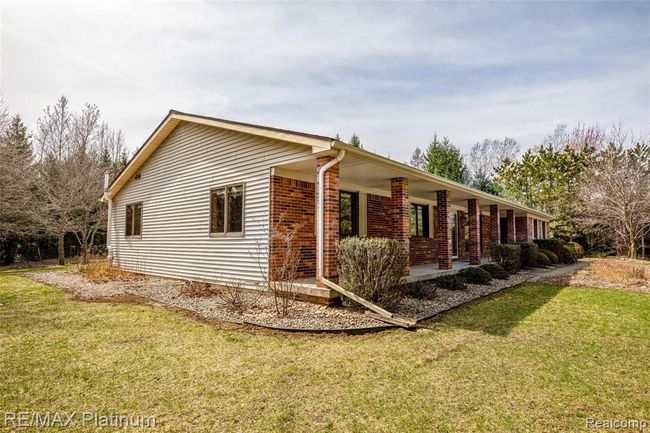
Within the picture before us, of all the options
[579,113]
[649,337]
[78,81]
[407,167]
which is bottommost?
[649,337]

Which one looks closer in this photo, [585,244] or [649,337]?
[649,337]

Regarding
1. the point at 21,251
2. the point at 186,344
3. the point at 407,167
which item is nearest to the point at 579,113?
the point at 407,167

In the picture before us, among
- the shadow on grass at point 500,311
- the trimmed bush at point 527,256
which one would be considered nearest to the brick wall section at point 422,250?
the trimmed bush at point 527,256

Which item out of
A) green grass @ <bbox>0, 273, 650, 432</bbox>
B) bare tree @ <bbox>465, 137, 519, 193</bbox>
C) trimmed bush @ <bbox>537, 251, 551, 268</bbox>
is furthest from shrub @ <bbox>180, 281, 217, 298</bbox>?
bare tree @ <bbox>465, 137, 519, 193</bbox>

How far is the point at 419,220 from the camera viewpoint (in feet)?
45.8

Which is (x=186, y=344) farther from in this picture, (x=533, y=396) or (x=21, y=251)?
(x=21, y=251)

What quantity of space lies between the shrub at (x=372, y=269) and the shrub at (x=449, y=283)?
3.24 m

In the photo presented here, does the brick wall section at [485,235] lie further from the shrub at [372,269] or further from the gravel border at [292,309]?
the shrub at [372,269]

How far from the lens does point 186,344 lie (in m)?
4.96

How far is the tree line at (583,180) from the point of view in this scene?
66.9 feet

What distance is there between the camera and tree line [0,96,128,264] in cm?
1772

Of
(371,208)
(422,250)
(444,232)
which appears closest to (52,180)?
(371,208)

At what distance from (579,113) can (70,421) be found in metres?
36.3

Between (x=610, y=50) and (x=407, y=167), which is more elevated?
(x=610, y=50)
